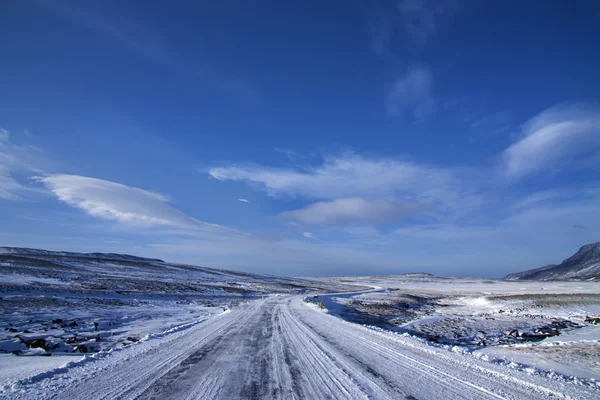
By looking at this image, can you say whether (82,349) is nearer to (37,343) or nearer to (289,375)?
(37,343)

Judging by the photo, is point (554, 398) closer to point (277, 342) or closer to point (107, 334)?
point (277, 342)

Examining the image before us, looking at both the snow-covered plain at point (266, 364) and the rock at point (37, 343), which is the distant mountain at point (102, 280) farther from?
the rock at point (37, 343)

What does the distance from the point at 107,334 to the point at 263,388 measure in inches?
427

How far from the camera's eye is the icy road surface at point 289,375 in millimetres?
5969

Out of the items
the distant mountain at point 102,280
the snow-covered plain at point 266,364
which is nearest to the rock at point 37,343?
the snow-covered plain at point 266,364

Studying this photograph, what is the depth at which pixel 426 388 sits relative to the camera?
6.30 meters

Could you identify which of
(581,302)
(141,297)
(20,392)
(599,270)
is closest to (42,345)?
(20,392)

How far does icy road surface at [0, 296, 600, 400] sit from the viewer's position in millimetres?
5969

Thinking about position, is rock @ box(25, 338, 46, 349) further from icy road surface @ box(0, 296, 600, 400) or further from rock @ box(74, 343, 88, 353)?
icy road surface @ box(0, 296, 600, 400)

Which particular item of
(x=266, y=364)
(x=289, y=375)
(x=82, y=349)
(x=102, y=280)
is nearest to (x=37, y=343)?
(x=82, y=349)

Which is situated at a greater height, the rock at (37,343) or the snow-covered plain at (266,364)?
the snow-covered plain at (266,364)

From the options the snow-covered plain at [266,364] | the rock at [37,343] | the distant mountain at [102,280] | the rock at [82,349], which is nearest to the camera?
the snow-covered plain at [266,364]

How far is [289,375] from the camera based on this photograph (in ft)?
23.5

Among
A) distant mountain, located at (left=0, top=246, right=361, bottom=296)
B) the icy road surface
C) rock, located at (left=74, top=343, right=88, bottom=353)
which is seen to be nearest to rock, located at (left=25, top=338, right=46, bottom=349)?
rock, located at (left=74, top=343, right=88, bottom=353)
